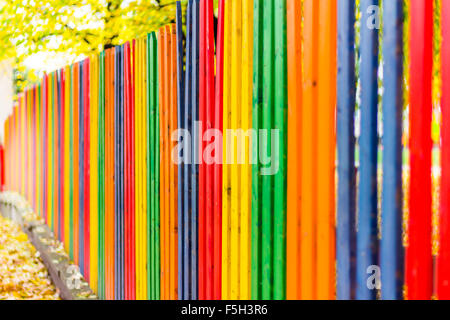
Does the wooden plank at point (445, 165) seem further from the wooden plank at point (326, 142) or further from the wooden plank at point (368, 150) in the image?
the wooden plank at point (326, 142)

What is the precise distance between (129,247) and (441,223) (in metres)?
2.70

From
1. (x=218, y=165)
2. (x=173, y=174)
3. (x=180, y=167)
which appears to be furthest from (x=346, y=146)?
(x=173, y=174)

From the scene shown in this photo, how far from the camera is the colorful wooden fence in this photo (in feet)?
5.17

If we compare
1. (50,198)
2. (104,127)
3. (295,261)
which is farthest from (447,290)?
(50,198)

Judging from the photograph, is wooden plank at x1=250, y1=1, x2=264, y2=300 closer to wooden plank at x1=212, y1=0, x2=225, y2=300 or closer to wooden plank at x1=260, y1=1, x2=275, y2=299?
wooden plank at x1=260, y1=1, x2=275, y2=299

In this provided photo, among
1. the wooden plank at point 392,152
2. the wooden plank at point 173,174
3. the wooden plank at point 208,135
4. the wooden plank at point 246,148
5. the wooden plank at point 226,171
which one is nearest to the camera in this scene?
the wooden plank at point 392,152

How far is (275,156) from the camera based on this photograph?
212 centimetres

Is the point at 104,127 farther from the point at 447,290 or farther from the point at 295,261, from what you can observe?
the point at 447,290

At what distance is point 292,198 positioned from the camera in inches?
79.5

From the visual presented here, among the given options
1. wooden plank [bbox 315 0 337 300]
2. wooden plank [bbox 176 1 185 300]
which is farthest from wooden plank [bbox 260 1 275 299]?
wooden plank [bbox 176 1 185 300]

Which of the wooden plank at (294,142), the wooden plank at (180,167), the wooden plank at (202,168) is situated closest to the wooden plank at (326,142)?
the wooden plank at (294,142)

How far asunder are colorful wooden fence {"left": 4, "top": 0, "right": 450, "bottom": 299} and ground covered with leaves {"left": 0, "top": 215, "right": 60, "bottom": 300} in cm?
128

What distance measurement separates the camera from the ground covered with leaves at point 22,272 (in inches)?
202

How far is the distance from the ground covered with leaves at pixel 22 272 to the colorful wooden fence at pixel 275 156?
4.21 ft
